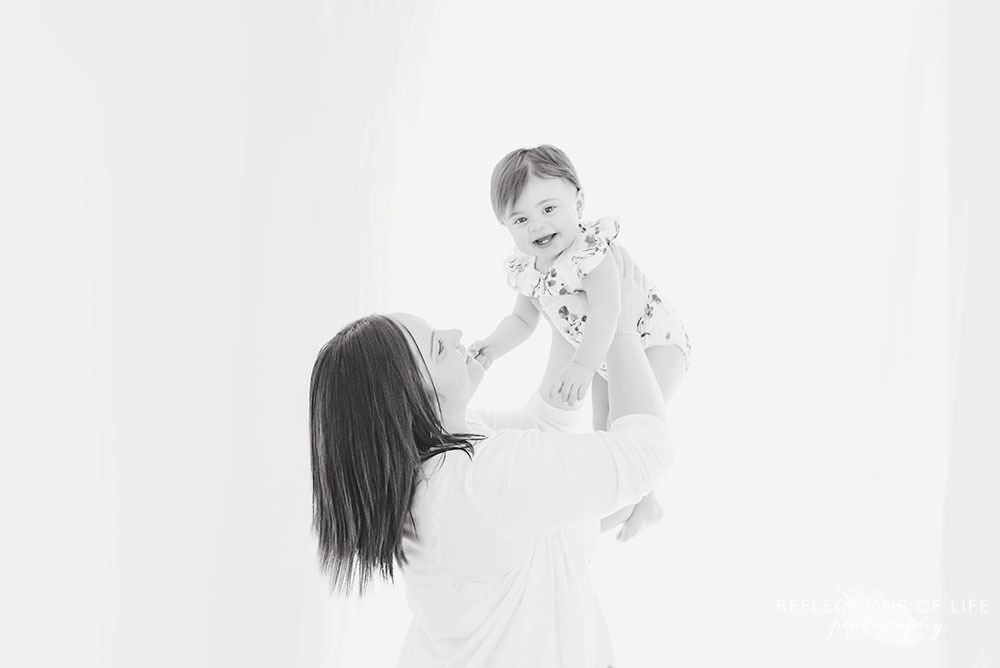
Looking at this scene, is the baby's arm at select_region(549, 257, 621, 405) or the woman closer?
the woman

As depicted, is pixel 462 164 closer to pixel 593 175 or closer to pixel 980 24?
pixel 593 175

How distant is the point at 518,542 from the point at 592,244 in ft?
1.41

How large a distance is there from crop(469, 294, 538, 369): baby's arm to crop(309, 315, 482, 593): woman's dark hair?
0.28m

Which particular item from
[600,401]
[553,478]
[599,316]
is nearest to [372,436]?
[553,478]

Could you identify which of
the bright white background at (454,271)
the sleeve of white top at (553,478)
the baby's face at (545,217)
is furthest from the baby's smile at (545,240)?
the bright white background at (454,271)

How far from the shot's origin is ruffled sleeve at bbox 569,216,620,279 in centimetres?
118

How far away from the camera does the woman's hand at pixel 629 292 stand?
3.83 ft

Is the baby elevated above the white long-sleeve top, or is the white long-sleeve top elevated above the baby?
the baby

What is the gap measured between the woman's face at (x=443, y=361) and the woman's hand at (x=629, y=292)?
8.7 inches

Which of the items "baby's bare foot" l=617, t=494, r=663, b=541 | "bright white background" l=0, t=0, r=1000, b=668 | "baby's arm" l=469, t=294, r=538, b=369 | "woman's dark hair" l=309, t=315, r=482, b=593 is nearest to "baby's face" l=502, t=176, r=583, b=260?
"baby's arm" l=469, t=294, r=538, b=369

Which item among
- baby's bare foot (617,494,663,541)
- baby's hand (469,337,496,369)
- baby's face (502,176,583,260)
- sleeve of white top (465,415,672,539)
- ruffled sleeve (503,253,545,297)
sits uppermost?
baby's face (502,176,583,260)

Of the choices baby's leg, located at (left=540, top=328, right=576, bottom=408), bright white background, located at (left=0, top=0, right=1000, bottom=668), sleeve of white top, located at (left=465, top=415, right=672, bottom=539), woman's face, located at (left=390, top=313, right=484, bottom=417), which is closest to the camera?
sleeve of white top, located at (left=465, top=415, right=672, bottom=539)

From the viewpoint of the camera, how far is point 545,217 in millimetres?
1216

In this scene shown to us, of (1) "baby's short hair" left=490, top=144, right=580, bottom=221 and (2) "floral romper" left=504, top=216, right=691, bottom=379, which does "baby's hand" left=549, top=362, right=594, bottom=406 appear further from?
(1) "baby's short hair" left=490, top=144, right=580, bottom=221
